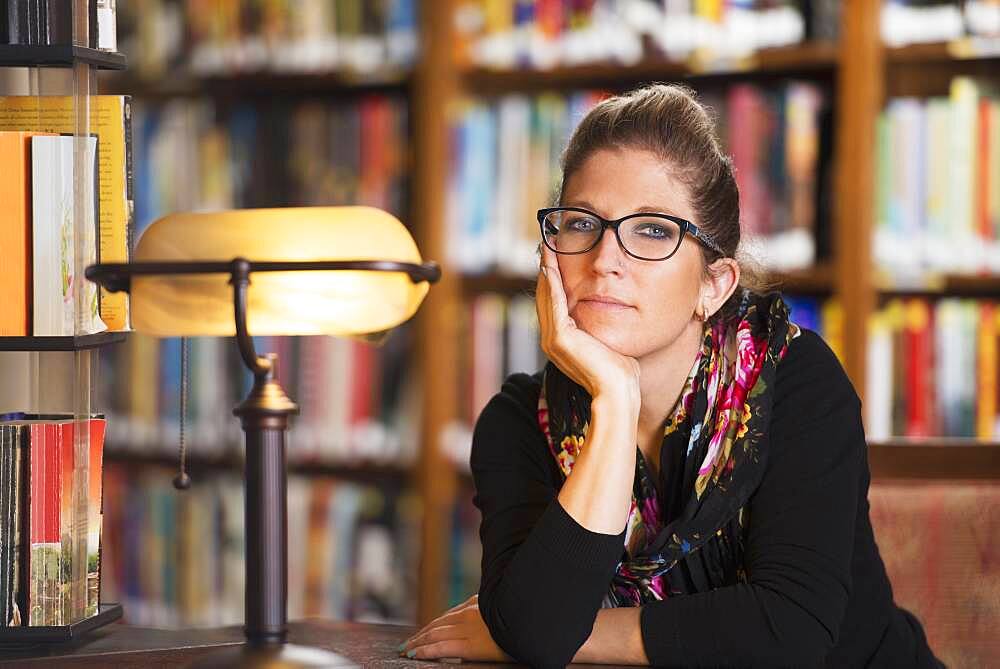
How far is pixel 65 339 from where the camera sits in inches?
49.9

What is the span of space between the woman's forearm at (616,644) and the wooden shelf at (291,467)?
61.3 inches

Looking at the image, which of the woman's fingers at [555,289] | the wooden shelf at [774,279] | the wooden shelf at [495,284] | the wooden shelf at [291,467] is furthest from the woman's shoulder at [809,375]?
the wooden shelf at [291,467]

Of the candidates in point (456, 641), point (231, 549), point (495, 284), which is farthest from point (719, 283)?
point (231, 549)

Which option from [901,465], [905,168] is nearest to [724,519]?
[901,465]

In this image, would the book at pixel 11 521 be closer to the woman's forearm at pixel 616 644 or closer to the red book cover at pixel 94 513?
the red book cover at pixel 94 513

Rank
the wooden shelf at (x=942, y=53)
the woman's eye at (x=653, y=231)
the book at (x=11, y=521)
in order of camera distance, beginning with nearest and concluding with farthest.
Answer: the book at (x=11, y=521), the woman's eye at (x=653, y=231), the wooden shelf at (x=942, y=53)

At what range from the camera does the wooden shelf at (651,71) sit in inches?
94.2

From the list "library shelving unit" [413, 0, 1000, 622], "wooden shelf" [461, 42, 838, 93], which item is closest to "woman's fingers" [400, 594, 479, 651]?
"library shelving unit" [413, 0, 1000, 622]

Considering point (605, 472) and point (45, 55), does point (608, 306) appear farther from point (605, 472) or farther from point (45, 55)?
point (45, 55)

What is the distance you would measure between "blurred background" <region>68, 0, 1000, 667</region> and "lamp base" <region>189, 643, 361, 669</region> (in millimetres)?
1145

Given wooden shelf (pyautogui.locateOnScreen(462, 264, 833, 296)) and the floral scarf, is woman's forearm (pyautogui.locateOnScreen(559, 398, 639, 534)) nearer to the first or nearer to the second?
the floral scarf

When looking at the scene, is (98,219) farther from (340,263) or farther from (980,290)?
(980,290)

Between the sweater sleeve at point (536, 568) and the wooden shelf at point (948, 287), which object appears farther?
the wooden shelf at point (948, 287)

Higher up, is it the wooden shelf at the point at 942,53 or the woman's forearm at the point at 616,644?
the wooden shelf at the point at 942,53
